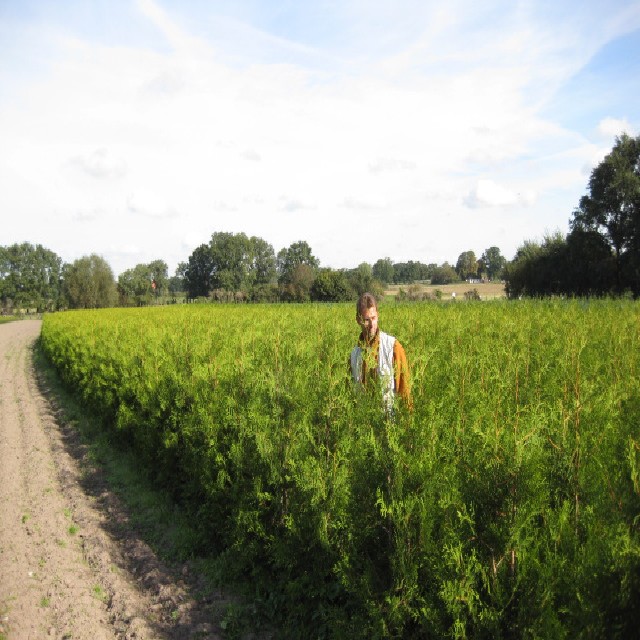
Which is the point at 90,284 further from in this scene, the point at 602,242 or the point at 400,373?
the point at 400,373

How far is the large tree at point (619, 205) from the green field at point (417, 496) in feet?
124

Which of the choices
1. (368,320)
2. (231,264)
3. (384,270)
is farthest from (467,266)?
(368,320)

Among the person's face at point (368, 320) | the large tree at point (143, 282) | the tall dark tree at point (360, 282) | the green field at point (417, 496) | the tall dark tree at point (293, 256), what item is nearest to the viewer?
the green field at point (417, 496)

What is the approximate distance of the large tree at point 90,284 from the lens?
237 ft

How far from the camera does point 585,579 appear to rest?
2.04 metres

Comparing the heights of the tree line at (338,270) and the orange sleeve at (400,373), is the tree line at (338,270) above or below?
above

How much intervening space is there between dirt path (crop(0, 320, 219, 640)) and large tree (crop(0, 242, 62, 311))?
98.1 meters

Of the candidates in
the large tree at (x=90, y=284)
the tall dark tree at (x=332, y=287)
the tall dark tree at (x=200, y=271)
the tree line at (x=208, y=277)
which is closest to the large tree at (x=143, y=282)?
the tree line at (x=208, y=277)

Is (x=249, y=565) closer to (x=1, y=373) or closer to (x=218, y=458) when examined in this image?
(x=218, y=458)

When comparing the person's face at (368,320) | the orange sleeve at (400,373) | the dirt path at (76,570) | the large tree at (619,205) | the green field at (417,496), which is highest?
the large tree at (619,205)

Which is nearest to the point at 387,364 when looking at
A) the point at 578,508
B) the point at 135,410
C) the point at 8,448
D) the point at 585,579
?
the point at 578,508

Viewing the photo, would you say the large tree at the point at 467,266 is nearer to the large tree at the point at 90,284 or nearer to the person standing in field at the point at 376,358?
the large tree at the point at 90,284

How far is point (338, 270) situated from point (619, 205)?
40.3 metres

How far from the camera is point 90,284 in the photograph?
240 feet
